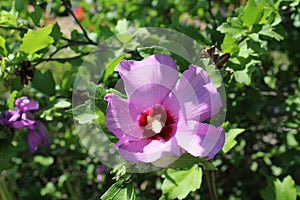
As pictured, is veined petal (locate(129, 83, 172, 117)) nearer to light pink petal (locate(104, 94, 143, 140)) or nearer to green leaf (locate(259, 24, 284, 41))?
light pink petal (locate(104, 94, 143, 140))

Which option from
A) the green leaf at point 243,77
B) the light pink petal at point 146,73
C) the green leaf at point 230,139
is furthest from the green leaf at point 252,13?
the light pink petal at point 146,73

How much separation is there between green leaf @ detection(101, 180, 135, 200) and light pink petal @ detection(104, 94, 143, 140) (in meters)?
0.15

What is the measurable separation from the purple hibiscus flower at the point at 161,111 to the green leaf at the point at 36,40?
1.30 ft

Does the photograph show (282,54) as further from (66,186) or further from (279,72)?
(66,186)

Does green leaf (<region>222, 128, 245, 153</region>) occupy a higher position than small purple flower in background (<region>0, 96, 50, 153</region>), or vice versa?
small purple flower in background (<region>0, 96, 50, 153</region>)

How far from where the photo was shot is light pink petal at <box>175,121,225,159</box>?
0.80m

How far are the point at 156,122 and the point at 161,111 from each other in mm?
30

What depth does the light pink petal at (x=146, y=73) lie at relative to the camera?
853 millimetres

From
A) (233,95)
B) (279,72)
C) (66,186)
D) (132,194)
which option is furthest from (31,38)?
(279,72)

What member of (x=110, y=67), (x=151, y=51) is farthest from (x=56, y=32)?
(x=151, y=51)

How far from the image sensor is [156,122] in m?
0.85

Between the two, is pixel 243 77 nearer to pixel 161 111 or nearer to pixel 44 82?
pixel 161 111

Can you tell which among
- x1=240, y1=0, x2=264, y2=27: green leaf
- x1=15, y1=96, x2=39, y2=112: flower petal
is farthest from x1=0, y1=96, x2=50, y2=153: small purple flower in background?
x1=240, y1=0, x2=264, y2=27: green leaf

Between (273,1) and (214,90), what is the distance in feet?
1.79
